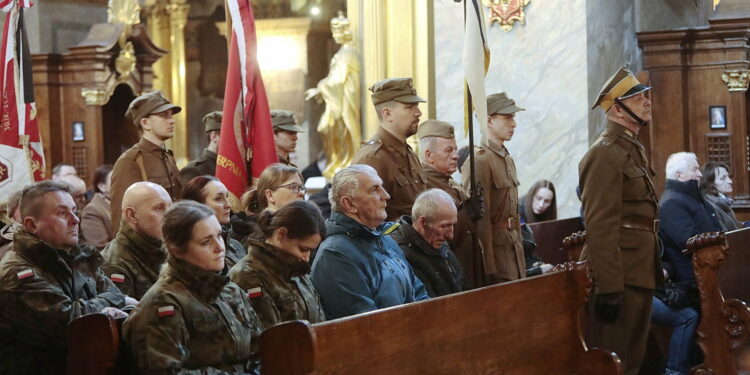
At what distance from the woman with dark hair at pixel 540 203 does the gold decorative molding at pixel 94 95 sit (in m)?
4.89

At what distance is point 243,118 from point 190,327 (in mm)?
2316

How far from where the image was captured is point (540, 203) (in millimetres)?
8750

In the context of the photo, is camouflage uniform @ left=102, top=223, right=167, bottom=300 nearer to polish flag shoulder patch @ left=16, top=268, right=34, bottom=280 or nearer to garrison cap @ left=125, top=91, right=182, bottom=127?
polish flag shoulder patch @ left=16, top=268, right=34, bottom=280

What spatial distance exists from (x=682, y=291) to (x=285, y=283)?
3770mm

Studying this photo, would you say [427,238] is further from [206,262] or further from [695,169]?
[695,169]

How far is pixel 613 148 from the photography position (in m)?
5.56

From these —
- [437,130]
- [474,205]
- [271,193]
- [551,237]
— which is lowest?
[551,237]

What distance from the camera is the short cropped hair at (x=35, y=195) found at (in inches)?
157

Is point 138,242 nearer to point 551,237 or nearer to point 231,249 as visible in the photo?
point 231,249

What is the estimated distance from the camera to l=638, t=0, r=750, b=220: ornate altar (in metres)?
11.8

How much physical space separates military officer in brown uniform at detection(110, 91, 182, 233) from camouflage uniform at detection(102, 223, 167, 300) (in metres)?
1.63

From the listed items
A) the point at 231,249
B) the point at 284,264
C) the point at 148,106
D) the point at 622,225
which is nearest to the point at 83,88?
the point at 148,106

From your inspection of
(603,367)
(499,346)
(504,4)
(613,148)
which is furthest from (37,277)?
(504,4)

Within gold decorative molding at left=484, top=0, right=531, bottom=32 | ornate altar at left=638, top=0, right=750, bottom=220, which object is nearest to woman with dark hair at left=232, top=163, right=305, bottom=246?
gold decorative molding at left=484, top=0, right=531, bottom=32
